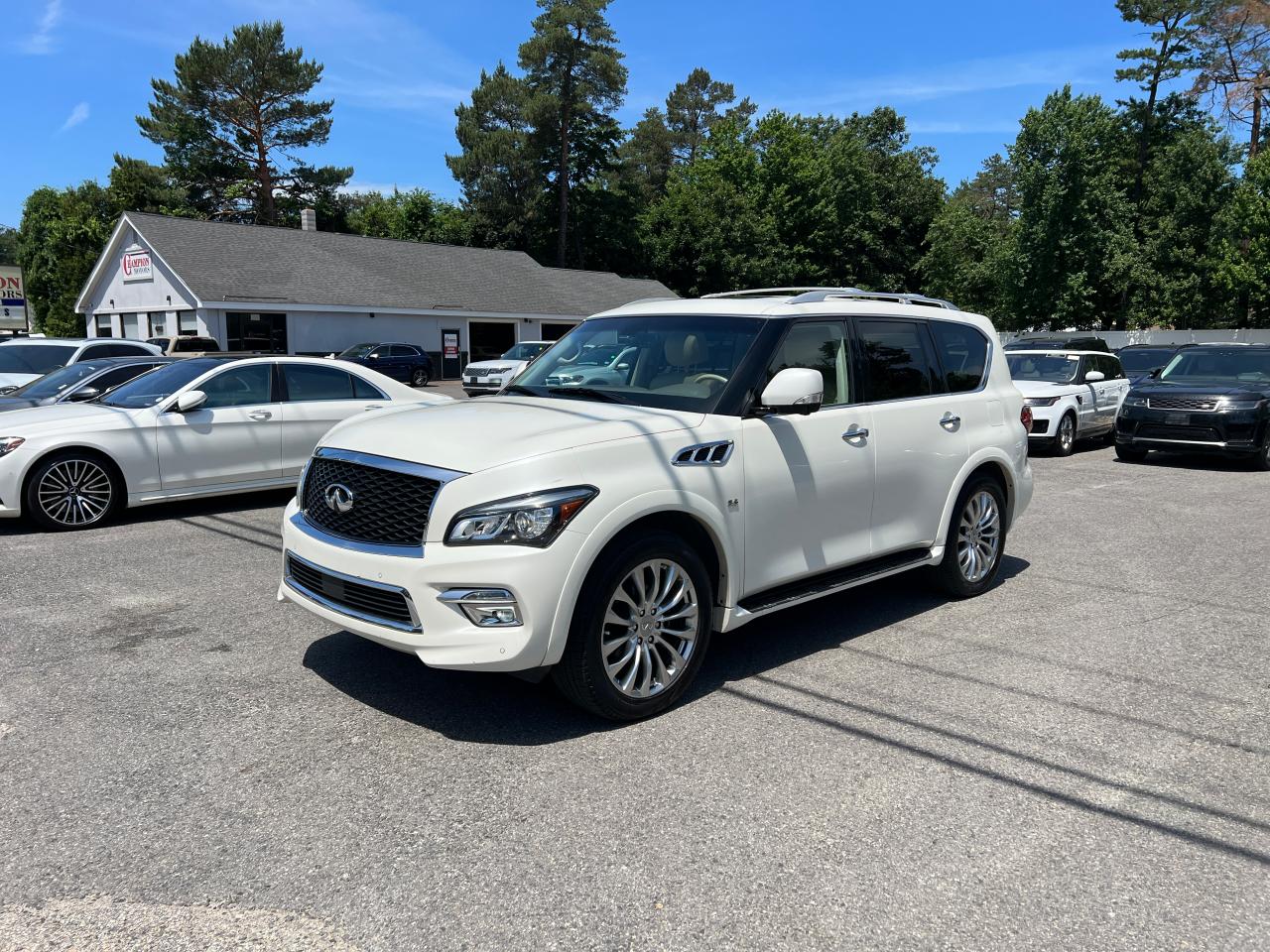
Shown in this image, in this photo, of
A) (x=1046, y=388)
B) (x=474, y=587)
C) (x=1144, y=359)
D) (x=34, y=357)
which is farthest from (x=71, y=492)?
(x=1144, y=359)

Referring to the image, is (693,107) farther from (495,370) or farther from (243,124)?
(495,370)

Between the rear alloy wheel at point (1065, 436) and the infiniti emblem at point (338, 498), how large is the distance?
1316cm

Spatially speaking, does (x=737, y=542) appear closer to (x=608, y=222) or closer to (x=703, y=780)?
(x=703, y=780)

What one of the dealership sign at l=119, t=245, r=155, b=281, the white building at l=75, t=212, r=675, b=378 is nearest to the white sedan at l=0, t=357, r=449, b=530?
the white building at l=75, t=212, r=675, b=378

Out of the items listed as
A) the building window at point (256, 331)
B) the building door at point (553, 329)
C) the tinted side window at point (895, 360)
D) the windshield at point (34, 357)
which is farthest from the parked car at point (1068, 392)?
the building door at point (553, 329)

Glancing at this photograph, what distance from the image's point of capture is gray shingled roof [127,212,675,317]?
1355 inches

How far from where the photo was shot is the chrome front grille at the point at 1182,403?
43.2 ft

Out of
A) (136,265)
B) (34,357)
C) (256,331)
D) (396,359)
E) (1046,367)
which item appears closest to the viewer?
(34,357)

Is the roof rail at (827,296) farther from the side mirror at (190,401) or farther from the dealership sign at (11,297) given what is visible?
the dealership sign at (11,297)

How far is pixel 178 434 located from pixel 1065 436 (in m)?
12.7

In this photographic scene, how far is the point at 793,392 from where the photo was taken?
4605 mm

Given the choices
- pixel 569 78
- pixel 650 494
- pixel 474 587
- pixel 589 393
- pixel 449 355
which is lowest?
pixel 474 587

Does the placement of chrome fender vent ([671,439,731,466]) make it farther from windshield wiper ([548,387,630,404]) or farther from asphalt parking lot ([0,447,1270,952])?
asphalt parking lot ([0,447,1270,952])

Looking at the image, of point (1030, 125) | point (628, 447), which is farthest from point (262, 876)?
point (1030, 125)
